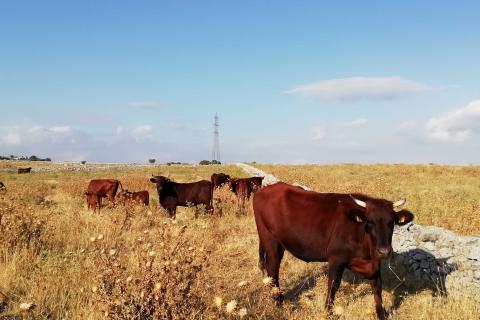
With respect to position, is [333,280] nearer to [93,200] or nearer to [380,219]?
[380,219]

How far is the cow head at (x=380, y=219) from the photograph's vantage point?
539 cm

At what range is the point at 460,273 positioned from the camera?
6.74m

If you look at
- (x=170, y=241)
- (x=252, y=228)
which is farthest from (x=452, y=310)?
(x=252, y=228)

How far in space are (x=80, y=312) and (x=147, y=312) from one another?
3.61 feet

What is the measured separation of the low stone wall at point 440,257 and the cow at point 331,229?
5.36 ft

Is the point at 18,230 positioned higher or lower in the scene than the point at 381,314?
higher

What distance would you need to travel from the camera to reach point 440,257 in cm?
744

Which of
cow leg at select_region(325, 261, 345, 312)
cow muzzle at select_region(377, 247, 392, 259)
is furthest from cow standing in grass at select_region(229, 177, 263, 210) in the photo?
cow muzzle at select_region(377, 247, 392, 259)

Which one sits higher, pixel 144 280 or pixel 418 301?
pixel 144 280

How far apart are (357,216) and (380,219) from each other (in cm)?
30

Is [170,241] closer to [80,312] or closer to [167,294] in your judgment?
[167,294]

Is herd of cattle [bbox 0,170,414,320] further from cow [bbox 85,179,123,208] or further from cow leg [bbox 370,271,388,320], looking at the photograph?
cow [bbox 85,179,123,208]

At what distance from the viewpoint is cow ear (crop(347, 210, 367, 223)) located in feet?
18.6

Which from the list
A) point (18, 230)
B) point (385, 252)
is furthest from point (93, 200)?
point (385, 252)
